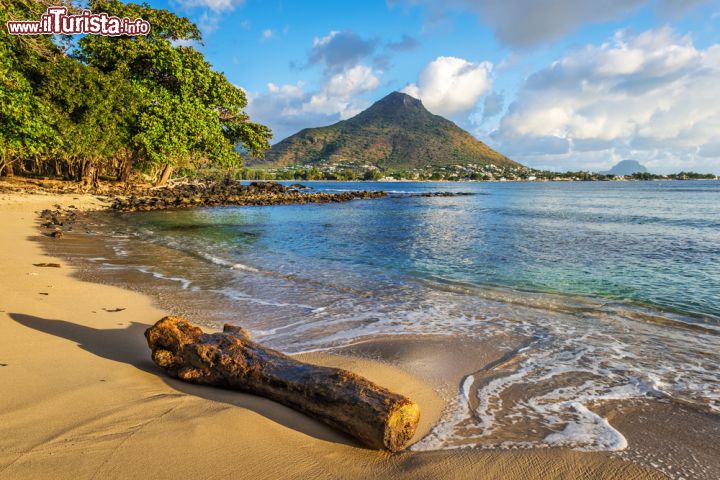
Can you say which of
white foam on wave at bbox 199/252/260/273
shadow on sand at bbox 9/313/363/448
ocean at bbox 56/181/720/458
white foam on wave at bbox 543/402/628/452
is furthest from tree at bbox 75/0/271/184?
white foam on wave at bbox 543/402/628/452

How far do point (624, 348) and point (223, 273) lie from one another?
9.84 m

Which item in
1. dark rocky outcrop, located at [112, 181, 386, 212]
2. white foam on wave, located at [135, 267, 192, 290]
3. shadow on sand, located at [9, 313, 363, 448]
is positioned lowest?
white foam on wave, located at [135, 267, 192, 290]

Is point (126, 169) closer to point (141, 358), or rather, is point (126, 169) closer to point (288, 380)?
point (141, 358)

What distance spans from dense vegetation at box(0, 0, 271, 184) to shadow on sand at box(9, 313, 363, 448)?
21.5 metres

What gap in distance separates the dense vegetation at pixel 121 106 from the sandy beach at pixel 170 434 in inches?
924

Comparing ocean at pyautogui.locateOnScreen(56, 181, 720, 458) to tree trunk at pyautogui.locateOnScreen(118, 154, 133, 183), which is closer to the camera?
ocean at pyautogui.locateOnScreen(56, 181, 720, 458)

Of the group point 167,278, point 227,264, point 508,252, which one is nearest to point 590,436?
point 167,278

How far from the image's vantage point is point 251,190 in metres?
56.5

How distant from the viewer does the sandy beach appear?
10.3 ft

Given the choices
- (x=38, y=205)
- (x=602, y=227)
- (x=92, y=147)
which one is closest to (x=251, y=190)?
(x=92, y=147)

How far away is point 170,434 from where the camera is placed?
3520 millimetres

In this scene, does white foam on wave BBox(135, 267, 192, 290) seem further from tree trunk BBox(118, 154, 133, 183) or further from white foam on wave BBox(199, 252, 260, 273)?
tree trunk BBox(118, 154, 133, 183)

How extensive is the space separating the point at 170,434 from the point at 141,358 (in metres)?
2.12

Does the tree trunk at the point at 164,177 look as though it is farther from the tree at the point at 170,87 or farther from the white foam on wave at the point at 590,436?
the white foam on wave at the point at 590,436
